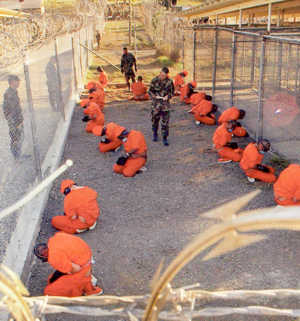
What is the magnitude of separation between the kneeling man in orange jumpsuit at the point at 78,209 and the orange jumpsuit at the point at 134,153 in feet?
6.27

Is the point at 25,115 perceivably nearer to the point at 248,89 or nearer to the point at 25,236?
the point at 25,236

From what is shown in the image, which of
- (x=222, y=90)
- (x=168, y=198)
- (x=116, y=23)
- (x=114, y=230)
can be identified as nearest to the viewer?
(x=114, y=230)

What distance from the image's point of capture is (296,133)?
7.41 metres

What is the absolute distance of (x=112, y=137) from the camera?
7.93 metres

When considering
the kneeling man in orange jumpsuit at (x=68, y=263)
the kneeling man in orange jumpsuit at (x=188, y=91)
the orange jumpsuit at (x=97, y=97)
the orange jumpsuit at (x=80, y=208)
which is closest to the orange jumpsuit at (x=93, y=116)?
the orange jumpsuit at (x=97, y=97)

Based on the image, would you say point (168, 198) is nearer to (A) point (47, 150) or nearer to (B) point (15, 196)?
(B) point (15, 196)

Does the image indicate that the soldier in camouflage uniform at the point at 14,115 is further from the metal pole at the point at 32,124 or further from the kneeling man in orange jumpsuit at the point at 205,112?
the kneeling man in orange jumpsuit at the point at 205,112

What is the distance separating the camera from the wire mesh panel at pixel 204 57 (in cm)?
1213

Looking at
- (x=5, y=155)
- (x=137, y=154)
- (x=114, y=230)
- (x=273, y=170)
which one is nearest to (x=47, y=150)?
(x=137, y=154)

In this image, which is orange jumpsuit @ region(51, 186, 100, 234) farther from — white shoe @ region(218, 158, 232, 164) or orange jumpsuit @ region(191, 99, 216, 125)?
orange jumpsuit @ region(191, 99, 216, 125)

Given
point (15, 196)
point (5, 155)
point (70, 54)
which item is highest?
point (70, 54)

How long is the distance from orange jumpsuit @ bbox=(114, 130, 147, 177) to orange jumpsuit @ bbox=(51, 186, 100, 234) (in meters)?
1.97

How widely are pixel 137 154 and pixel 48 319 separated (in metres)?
3.68

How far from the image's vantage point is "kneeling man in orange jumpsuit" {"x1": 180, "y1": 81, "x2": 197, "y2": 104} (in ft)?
40.2
